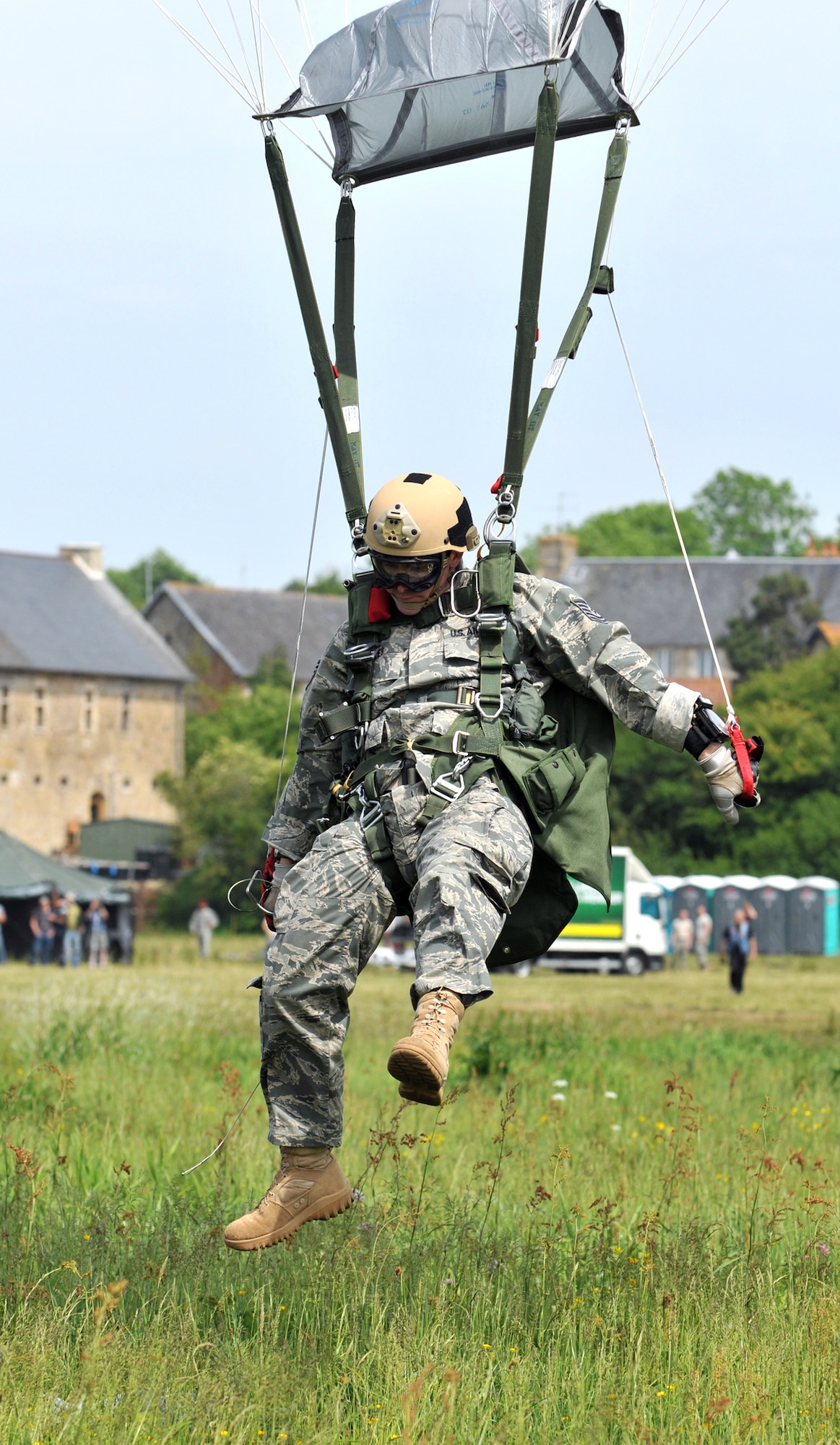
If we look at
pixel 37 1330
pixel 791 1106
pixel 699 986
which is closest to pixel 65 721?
pixel 699 986

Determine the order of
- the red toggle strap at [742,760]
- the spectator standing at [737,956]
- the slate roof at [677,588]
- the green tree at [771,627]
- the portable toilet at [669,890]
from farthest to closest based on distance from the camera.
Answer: the slate roof at [677,588] → the green tree at [771,627] → the portable toilet at [669,890] → the spectator standing at [737,956] → the red toggle strap at [742,760]

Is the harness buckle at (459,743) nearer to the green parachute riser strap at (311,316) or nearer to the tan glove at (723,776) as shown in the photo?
the tan glove at (723,776)

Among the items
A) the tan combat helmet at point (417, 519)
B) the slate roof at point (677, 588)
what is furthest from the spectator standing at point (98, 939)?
the slate roof at point (677, 588)

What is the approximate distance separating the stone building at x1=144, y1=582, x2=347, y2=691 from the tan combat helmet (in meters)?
85.1

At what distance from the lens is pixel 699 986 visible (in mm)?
35844

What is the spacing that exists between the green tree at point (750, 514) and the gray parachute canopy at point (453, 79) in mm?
100430

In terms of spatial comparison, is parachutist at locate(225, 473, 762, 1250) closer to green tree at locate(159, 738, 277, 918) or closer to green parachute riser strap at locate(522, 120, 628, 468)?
green parachute riser strap at locate(522, 120, 628, 468)

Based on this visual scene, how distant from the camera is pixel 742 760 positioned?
530 cm

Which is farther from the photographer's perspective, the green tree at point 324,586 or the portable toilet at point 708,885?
the green tree at point 324,586

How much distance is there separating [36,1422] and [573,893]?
7.95 feet

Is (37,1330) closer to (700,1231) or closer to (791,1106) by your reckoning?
(700,1231)

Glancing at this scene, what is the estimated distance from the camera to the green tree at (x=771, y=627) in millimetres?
69688

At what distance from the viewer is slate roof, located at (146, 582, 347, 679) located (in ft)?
309

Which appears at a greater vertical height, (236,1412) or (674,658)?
(674,658)
